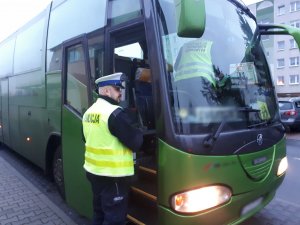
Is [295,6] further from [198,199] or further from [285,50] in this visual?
[198,199]

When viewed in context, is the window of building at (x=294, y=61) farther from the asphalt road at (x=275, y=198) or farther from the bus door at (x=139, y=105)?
the bus door at (x=139, y=105)

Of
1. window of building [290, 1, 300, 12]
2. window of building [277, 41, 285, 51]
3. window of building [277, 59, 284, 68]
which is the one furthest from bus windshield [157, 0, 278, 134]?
window of building [290, 1, 300, 12]

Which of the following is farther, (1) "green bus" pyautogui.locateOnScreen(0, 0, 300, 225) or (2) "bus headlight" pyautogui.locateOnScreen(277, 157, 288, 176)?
(2) "bus headlight" pyautogui.locateOnScreen(277, 157, 288, 176)

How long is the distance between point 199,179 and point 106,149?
0.85 metres

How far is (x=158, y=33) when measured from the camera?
3172mm

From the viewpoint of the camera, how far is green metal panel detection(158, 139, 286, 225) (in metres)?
2.98

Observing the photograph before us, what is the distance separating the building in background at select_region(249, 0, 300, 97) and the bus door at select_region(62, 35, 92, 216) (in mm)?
45045


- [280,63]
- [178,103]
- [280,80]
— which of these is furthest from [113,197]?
[280,63]

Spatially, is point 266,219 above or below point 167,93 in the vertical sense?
below

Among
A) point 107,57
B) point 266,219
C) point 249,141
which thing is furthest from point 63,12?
point 266,219

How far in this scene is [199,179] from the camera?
9.87 feet

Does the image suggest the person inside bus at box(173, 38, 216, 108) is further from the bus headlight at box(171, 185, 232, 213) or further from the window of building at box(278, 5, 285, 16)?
the window of building at box(278, 5, 285, 16)

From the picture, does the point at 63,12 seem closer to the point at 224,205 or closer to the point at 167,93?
the point at 167,93

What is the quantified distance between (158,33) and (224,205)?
169cm
